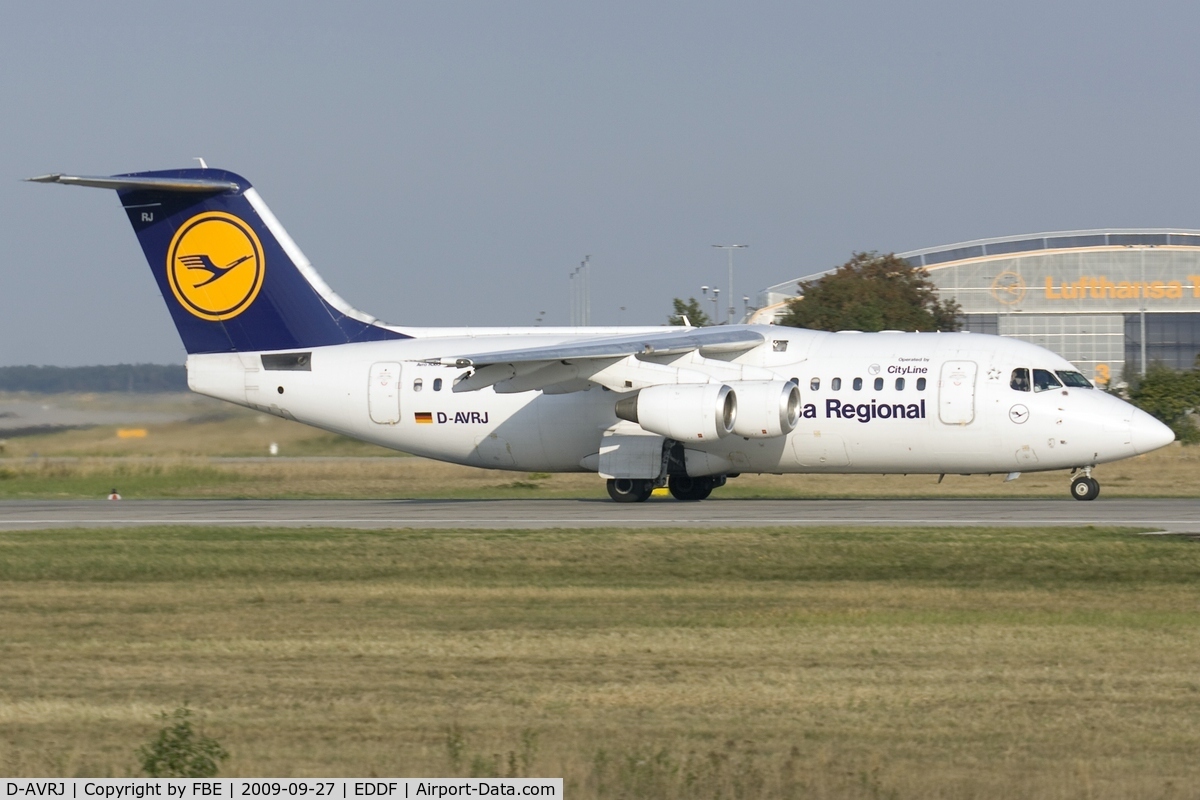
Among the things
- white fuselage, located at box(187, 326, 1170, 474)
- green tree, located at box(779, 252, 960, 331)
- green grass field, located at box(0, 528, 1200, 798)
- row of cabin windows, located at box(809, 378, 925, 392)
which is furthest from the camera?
green tree, located at box(779, 252, 960, 331)

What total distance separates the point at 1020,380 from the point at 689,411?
543 centimetres

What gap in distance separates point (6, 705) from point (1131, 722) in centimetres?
661

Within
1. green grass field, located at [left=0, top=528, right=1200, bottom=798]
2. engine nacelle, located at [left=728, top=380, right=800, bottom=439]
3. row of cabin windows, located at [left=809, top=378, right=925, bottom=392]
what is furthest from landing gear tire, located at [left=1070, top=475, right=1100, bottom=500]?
green grass field, located at [left=0, top=528, right=1200, bottom=798]

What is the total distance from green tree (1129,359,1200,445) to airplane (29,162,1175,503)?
87.3ft

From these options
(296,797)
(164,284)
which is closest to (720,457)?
(164,284)

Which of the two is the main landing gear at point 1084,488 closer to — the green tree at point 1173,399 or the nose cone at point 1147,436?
the nose cone at point 1147,436

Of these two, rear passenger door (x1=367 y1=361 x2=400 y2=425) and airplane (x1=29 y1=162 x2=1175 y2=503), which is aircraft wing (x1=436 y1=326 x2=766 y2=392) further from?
rear passenger door (x1=367 y1=361 x2=400 y2=425)

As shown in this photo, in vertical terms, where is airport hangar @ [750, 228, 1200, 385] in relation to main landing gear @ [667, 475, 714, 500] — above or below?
above

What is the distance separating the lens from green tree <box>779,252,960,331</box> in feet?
184

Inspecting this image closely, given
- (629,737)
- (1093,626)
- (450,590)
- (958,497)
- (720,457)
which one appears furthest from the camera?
(958,497)

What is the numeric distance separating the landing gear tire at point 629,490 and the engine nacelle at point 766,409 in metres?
2.34

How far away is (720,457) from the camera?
2522 cm

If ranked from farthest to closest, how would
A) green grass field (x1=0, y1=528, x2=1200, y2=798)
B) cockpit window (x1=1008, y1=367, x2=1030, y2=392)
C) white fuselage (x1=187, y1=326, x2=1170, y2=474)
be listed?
cockpit window (x1=1008, y1=367, x2=1030, y2=392)
white fuselage (x1=187, y1=326, x2=1170, y2=474)
green grass field (x1=0, y1=528, x2=1200, y2=798)

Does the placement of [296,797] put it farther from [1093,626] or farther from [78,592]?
[78,592]
